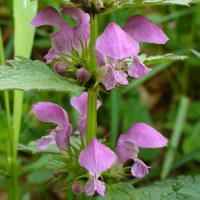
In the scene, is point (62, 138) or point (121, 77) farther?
point (62, 138)

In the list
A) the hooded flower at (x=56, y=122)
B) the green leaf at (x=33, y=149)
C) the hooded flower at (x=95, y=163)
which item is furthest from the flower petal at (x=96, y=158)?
the green leaf at (x=33, y=149)

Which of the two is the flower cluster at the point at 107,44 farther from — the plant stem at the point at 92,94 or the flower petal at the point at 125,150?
the flower petal at the point at 125,150

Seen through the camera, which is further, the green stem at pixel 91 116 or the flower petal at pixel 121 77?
the green stem at pixel 91 116

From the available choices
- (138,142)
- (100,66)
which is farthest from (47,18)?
(138,142)

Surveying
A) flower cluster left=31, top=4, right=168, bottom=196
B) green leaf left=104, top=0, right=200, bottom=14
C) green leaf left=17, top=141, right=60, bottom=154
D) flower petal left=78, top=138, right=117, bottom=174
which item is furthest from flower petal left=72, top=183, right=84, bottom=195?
green leaf left=104, top=0, right=200, bottom=14

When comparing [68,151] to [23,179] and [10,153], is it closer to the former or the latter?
[10,153]

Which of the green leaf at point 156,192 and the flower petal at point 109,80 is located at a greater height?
the flower petal at point 109,80

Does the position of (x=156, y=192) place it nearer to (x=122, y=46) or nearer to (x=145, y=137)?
(x=145, y=137)

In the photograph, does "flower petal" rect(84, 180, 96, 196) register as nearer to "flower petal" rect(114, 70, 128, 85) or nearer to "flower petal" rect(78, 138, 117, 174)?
"flower petal" rect(78, 138, 117, 174)
